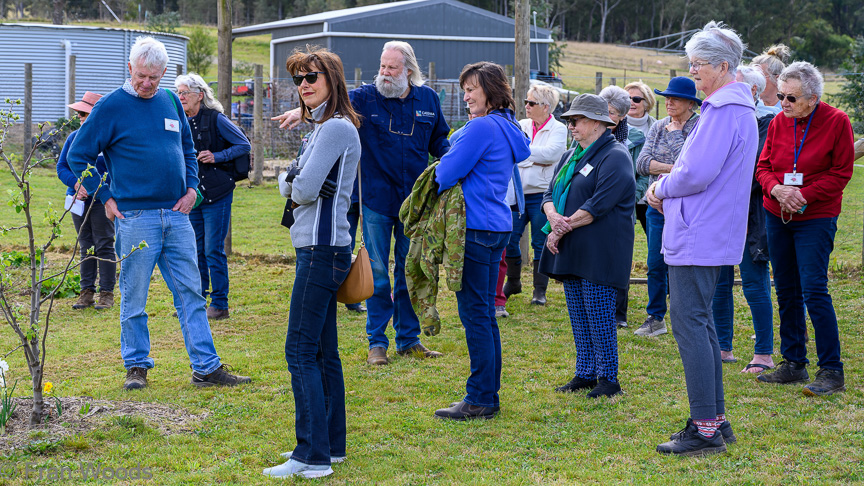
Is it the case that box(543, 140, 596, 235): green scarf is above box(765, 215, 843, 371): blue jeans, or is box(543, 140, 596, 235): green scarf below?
above

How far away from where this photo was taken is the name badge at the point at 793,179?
5043mm

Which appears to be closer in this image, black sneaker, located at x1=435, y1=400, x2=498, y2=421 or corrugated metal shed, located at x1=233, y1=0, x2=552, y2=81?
black sneaker, located at x1=435, y1=400, x2=498, y2=421

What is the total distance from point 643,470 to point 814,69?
278 cm

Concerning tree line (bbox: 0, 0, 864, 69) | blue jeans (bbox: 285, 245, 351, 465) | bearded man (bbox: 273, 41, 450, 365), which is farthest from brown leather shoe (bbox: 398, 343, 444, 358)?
tree line (bbox: 0, 0, 864, 69)

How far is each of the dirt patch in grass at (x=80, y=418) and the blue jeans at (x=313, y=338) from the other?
1.05m

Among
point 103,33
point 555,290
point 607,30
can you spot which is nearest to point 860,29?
point 607,30

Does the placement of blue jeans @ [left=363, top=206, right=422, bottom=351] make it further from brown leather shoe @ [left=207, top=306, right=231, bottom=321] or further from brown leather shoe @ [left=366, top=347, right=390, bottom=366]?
brown leather shoe @ [left=207, top=306, right=231, bottom=321]

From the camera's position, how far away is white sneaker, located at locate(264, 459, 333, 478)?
3.78m

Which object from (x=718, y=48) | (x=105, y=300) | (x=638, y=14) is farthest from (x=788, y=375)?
(x=638, y=14)

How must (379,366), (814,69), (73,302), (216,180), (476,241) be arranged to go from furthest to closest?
(73,302) < (216,180) < (379,366) < (814,69) < (476,241)

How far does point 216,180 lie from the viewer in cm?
732

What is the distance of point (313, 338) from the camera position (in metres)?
3.75

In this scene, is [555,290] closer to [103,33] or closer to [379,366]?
[379,366]

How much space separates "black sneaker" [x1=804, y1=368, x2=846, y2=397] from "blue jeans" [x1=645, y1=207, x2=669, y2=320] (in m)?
1.79
